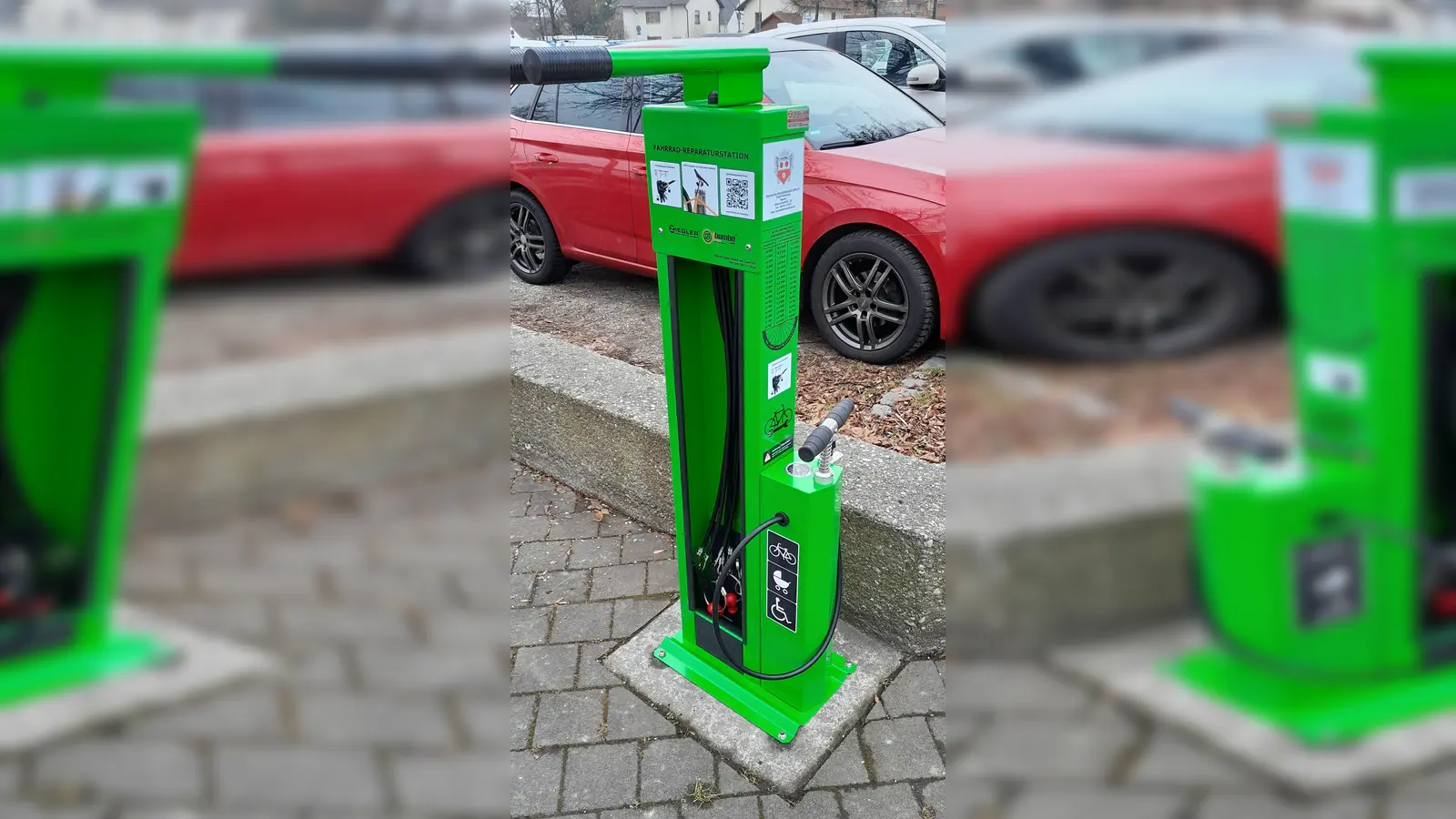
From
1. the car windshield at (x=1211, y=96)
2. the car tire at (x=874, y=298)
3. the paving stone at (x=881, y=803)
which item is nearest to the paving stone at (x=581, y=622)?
the paving stone at (x=881, y=803)

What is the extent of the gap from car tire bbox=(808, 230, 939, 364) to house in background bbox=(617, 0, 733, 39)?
129 cm

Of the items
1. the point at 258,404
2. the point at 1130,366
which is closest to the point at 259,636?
the point at 258,404

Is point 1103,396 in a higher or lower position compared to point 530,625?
higher

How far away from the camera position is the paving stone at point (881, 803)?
7.72ft

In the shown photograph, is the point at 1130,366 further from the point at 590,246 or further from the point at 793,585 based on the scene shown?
the point at 590,246

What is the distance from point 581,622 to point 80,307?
8.58ft

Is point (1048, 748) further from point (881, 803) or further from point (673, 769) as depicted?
point (673, 769)

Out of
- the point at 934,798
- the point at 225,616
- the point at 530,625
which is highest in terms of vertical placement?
the point at 225,616

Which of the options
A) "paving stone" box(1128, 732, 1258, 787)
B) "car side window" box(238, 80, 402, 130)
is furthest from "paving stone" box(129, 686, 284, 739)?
"paving stone" box(1128, 732, 1258, 787)

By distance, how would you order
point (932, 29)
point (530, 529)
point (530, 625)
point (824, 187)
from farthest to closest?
point (932, 29), point (824, 187), point (530, 529), point (530, 625)

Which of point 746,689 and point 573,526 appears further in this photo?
point 573,526

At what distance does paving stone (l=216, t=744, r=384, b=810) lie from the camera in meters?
0.73

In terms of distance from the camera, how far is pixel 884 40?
16.9ft

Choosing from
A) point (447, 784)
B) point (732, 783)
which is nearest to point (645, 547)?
point (732, 783)
